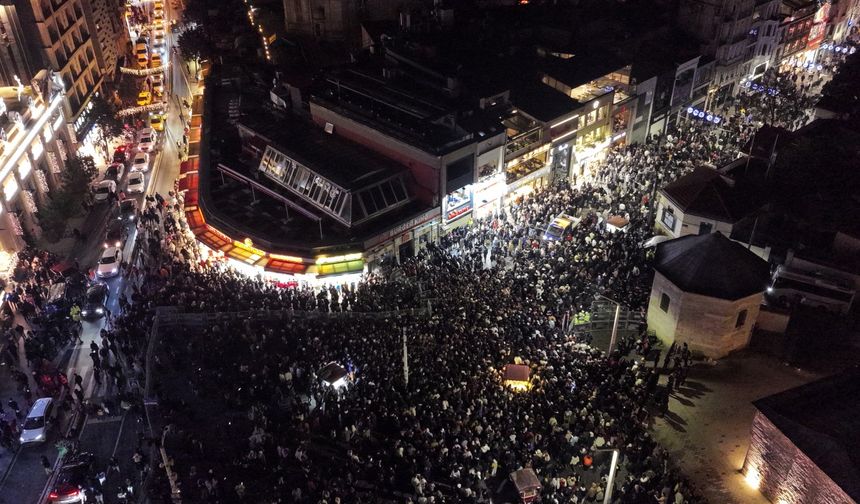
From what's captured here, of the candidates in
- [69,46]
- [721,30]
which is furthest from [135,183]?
[721,30]

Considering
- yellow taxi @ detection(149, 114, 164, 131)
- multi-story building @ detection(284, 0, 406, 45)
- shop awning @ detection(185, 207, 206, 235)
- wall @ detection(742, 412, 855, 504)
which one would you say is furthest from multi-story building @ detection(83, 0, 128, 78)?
wall @ detection(742, 412, 855, 504)

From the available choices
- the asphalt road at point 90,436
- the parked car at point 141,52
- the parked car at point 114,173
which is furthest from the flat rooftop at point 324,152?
the parked car at point 141,52

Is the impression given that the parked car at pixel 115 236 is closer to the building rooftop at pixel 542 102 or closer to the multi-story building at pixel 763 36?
the building rooftop at pixel 542 102

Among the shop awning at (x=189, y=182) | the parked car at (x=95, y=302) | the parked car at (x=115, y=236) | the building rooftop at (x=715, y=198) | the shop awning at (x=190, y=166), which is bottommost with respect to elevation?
the parked car at (x=115, y=236)

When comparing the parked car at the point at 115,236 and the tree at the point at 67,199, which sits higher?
the tree at the point at 67,199

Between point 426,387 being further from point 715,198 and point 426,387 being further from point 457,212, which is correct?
point 715,198

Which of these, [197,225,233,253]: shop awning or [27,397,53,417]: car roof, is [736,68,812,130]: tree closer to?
[197,225,233,253]: shop awning

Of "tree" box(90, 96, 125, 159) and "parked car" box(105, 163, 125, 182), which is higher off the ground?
"tree" box(90, 96, 125, 159)

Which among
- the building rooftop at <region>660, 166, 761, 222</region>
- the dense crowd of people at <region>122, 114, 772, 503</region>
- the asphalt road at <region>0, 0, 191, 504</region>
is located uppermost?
the building rooftop at <region>660, 166, 761, 222</region>
